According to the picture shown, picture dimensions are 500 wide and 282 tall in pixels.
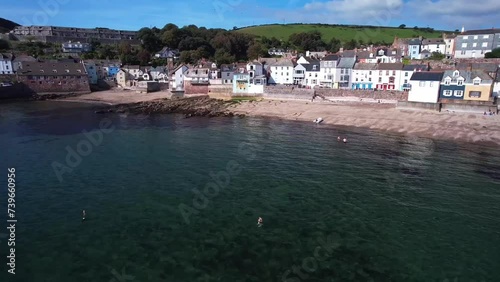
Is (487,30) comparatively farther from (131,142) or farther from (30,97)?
(30,97)

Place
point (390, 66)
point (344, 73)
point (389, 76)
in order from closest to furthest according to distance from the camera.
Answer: point (389, 76)
point (390, 66)
point (344, 73)

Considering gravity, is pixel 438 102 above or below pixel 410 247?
above

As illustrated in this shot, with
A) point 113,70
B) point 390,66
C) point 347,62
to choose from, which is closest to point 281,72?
point 347,62

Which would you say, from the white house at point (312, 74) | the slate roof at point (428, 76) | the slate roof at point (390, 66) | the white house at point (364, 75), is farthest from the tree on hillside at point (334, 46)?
the slate roof at point (428, 76)

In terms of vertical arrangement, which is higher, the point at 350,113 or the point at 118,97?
the point at 118,97

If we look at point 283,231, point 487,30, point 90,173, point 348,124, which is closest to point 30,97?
point 90,173

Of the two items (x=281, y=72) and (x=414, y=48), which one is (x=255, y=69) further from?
(x=414, y=48)

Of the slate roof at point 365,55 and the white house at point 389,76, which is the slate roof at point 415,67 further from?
the slate roof at point 365,55
